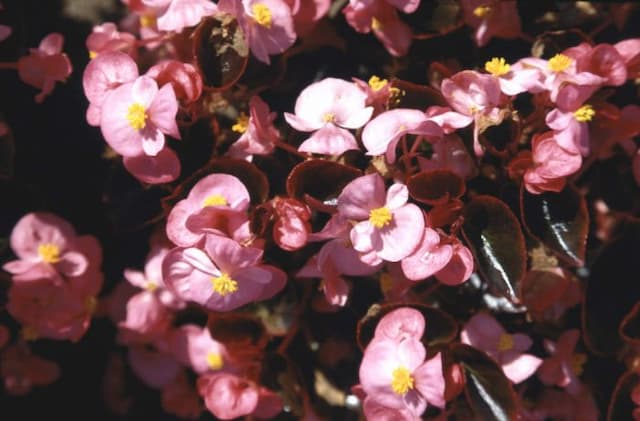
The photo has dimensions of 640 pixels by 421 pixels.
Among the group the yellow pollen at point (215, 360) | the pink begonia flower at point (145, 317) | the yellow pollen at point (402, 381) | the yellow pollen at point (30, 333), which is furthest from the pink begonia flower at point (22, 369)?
the yellow pollen at point (402, 381)

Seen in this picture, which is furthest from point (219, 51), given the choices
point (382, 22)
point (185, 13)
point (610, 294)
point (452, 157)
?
point (610, 294)

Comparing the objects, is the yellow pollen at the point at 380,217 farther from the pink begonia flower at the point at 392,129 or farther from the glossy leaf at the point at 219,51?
the glossy leaf at the point at 219,51

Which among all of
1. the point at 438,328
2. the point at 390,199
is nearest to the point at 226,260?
the point at 390,199

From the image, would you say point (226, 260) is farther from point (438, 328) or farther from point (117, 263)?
point (117, 263)

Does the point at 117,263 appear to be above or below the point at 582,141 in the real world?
below

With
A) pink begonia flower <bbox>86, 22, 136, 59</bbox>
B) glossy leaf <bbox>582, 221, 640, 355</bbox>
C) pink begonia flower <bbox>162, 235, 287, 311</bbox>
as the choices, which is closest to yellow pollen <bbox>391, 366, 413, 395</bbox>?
pink begonia flower <bbox>162, 235, 287, 311</bbox>

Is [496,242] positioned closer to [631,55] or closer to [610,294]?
[610,294]

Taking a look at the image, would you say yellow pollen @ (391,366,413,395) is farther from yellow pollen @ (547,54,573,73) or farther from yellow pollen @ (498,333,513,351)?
yellow pollen @ (547,54,573,73)
